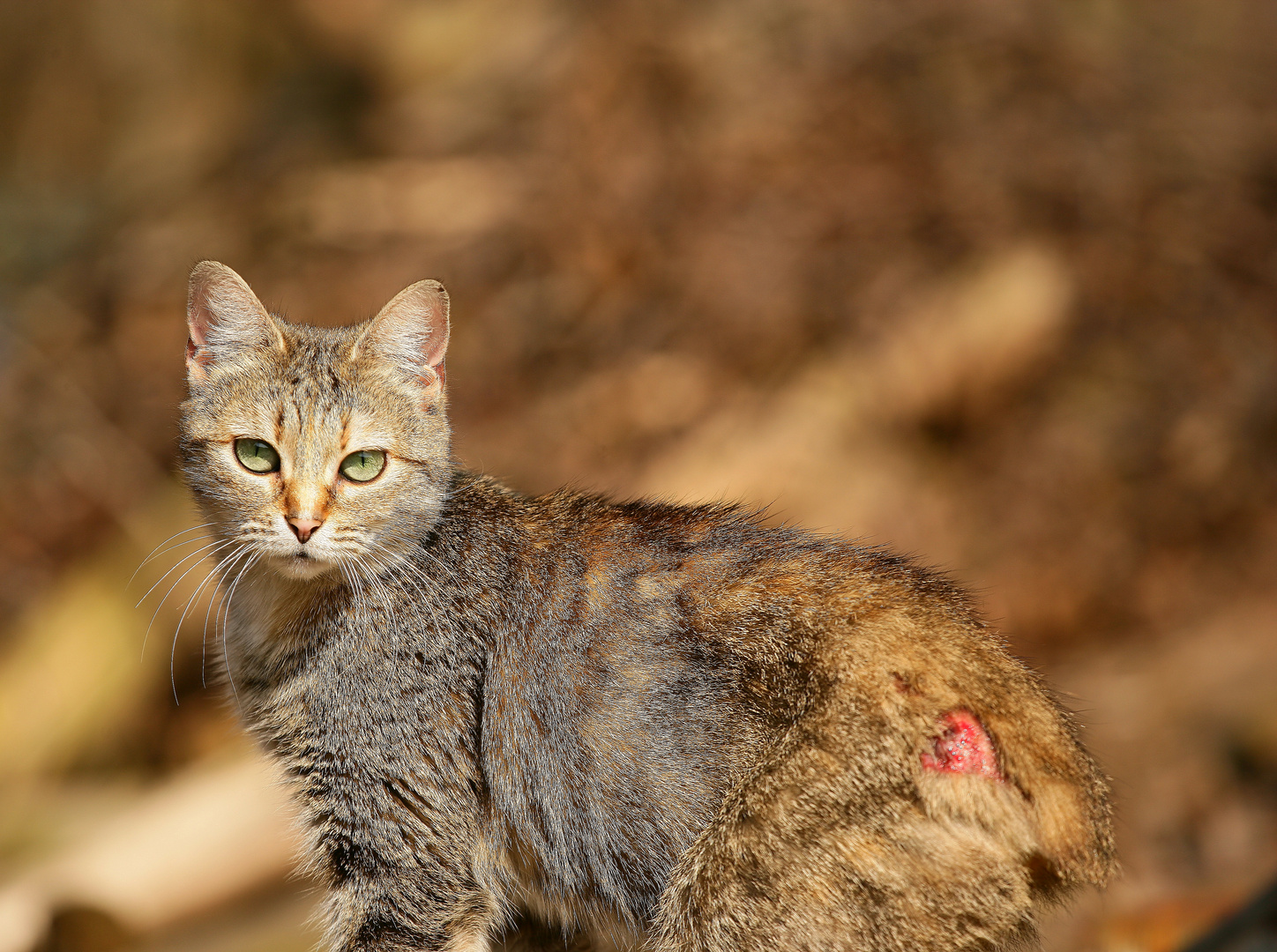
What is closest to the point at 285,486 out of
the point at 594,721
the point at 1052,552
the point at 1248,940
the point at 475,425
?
the point at 594,721

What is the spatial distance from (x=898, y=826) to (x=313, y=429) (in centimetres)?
266

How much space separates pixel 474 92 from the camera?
13.3m

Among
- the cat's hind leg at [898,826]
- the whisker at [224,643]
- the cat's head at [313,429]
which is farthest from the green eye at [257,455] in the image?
the cat's hind leg at [898,826]

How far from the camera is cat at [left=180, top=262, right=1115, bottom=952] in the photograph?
12.0 feet

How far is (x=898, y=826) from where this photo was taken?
11.9 feet

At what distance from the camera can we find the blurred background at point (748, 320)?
29.0 feet

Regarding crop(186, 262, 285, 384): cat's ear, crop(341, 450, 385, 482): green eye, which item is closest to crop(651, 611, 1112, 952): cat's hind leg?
crop(341, 450, 385, 482): green eye

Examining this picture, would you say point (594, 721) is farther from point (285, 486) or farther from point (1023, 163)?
point (1023, 163)

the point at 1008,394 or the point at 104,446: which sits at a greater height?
the point at 1008,394

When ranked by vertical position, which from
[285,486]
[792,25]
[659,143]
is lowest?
[285,486]

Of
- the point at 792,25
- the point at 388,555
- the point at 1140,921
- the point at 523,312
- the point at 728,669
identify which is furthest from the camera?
the point at 792,25

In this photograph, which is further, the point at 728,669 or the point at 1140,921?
the point at 1140,921

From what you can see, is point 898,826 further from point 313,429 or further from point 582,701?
point 313,429

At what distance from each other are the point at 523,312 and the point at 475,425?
4.49ft
